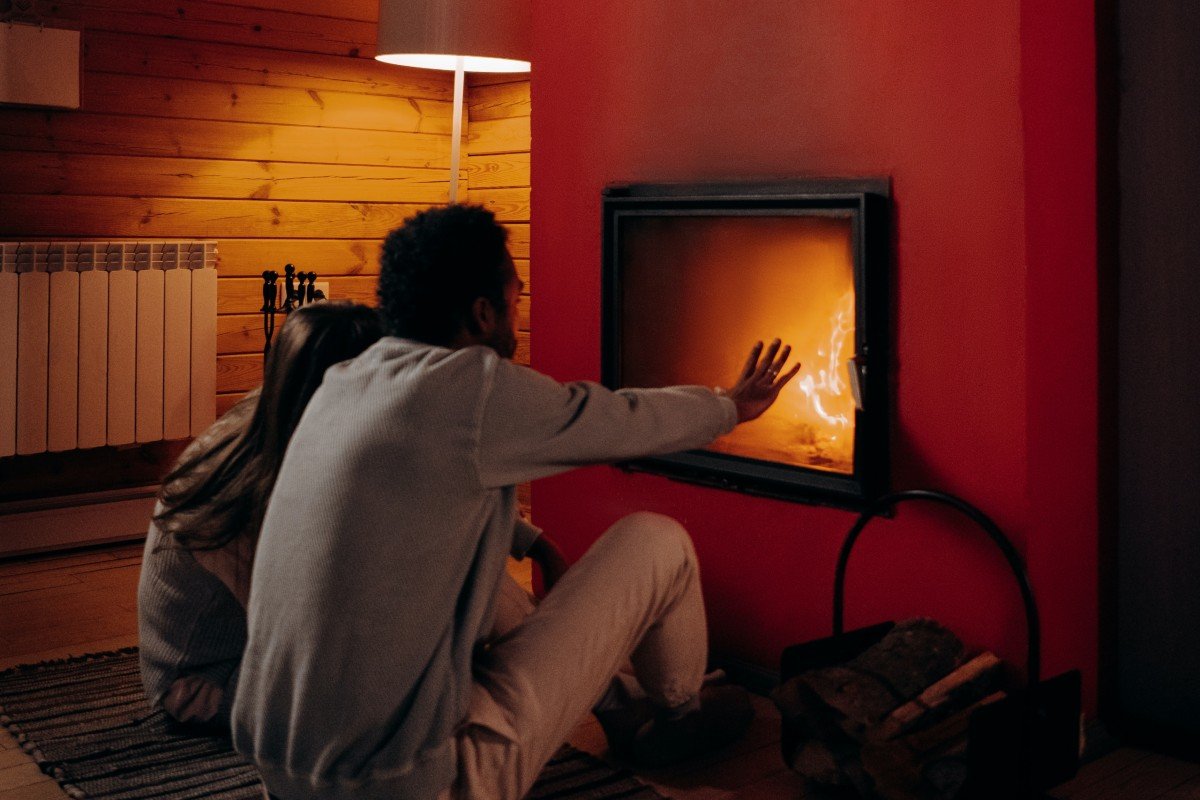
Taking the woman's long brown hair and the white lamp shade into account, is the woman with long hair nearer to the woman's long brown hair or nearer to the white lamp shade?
the woman's long brown hair

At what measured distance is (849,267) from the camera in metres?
2.28

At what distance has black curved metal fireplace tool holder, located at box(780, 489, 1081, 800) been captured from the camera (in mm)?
1813

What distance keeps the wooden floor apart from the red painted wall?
0.17m

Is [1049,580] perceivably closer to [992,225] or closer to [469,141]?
[992,225]

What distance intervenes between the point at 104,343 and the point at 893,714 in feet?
8.34

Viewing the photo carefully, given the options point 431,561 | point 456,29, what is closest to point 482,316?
point 431,561

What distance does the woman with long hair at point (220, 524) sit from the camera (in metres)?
1.95

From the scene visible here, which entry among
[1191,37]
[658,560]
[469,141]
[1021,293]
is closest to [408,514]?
[658,560]

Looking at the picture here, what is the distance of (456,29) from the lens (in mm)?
3232

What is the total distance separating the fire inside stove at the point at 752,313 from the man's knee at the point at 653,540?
0.53 metres

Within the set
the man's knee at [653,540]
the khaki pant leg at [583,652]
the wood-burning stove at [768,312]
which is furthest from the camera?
the wood-burning stove at [768,312]

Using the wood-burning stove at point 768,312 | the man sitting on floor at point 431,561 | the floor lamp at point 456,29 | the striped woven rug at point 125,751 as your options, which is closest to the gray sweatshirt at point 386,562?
the man sitting on floor at point 431,561

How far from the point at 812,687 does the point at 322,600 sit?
0.84m

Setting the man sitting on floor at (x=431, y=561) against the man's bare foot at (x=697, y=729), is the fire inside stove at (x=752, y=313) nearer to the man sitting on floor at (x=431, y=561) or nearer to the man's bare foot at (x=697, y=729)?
the man's bare foot at (x=697, y=729)
